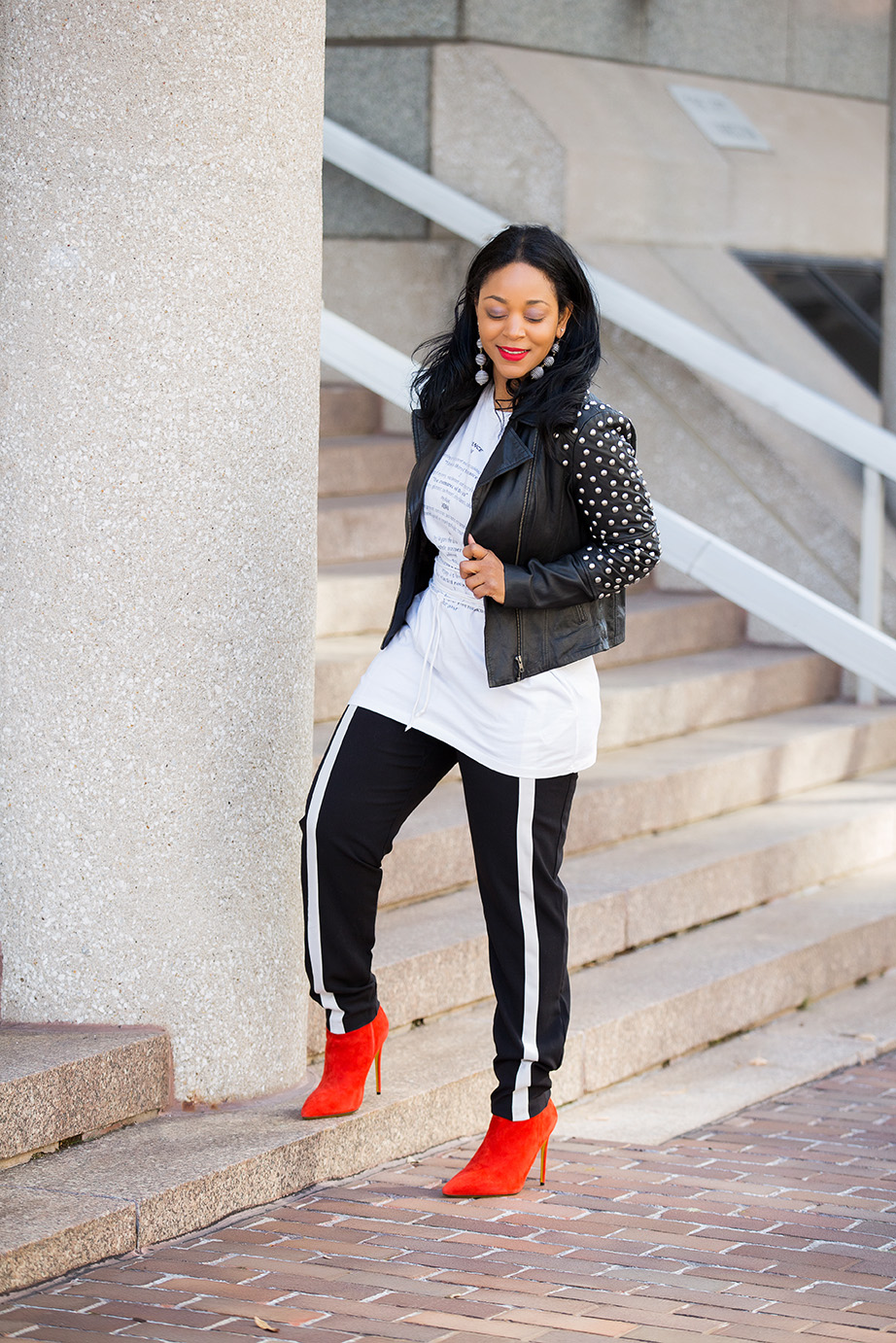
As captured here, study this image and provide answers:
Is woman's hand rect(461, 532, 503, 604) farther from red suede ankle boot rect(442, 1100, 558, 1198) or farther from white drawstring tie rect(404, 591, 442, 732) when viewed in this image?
red suede ankle boot rect(442, 1100, 558, 1198)

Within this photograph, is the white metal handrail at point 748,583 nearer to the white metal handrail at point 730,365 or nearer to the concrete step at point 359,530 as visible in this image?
the concrete step at point 359,530

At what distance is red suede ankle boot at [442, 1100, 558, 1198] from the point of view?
4.08 metres

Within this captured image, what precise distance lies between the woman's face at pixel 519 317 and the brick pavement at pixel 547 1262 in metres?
1.71

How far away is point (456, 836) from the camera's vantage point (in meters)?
5.51

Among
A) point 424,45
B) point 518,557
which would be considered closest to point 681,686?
point 424,45

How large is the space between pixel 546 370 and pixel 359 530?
331 cm

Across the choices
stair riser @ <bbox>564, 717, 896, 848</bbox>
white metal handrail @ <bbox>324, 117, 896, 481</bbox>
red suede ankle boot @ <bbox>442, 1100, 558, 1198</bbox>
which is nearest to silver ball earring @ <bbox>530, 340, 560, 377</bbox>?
red suede ankle boot @ <bbox>442, 1100, 558, 1198</bbox>

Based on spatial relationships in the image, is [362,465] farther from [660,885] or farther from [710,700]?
[660,885]

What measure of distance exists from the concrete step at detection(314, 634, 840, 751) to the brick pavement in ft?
6.40

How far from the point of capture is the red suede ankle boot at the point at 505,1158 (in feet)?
13.4

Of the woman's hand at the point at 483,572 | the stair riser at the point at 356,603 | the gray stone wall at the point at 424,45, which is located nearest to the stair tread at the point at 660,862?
the stair riser at the point at 356,603

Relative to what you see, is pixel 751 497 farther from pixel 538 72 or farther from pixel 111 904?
pixel 111 904

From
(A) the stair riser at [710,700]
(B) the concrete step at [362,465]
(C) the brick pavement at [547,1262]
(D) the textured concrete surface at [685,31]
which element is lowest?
(C) the brick pavement at [547,1262]

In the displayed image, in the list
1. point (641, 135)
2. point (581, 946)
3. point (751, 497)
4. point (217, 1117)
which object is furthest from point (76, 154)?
point (641, 135)
